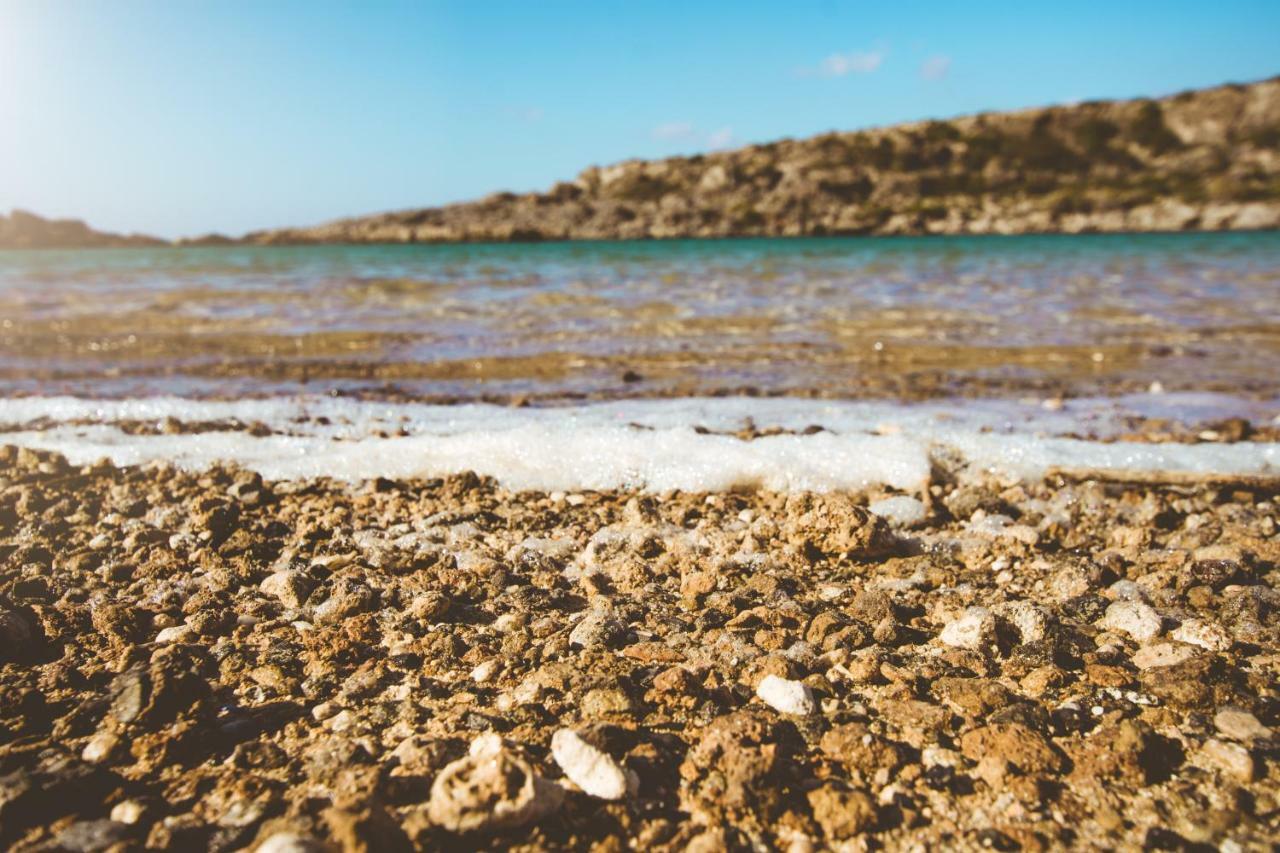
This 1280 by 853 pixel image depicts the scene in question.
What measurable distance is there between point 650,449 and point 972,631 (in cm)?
204

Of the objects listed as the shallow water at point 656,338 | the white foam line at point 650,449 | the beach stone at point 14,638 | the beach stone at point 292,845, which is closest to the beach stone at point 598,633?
the beach stone at point 292,845

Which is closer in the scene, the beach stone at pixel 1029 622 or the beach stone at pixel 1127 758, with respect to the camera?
the beach stone at pixel 1127 758

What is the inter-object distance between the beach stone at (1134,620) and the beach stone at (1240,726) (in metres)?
0.39

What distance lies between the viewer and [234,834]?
151 centimetres

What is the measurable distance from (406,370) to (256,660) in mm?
5250

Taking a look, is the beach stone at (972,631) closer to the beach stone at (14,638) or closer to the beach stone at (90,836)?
the beach stone at (90,836)

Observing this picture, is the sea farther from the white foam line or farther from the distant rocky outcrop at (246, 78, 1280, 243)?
the distant rocky outcrop at (246, 78, 1280, 243)

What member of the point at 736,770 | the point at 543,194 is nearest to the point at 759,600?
the point at 736,770

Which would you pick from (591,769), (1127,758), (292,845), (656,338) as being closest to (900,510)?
(1127,758)

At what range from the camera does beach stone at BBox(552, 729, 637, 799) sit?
5.21 feet

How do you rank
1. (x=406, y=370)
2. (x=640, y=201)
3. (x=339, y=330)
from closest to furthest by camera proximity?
(x=406, y=370) → (x=339, y=330) → (x=640, y=201)

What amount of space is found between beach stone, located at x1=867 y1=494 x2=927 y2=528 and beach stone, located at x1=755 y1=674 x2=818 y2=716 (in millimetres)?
1357

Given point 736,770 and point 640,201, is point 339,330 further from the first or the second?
point 640,201

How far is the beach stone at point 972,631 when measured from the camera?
2.18 m
